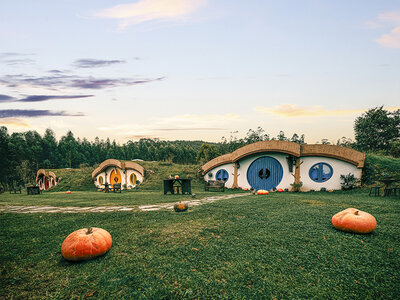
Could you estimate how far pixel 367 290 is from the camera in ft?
8.23

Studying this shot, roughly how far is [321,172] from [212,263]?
44.3 ft

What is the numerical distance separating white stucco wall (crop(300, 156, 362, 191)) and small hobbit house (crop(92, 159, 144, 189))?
1478 centimetres

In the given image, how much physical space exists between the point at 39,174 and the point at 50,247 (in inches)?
1340

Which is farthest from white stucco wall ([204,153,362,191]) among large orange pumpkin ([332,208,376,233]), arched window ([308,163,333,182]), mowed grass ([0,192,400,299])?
large orange pumpkin ([332,208,376,233])

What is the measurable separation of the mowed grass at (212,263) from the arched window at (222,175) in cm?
1249

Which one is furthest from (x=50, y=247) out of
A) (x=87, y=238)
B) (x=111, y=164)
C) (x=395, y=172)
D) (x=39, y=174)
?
(x=39, y=174)

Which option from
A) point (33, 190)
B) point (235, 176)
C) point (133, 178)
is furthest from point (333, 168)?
point (33, 190)

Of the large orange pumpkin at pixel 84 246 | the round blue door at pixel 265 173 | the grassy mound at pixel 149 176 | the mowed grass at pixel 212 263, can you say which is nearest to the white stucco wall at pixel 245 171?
the round blue door at pixel 265 173

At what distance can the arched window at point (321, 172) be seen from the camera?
13.9 m

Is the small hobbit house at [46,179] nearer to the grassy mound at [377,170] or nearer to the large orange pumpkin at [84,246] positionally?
the large orange pumpkin at [84,246]

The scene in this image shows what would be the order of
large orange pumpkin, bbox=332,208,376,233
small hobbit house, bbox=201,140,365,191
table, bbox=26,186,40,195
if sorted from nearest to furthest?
large orange pumpkin, bbox=332,208,376,233 → small hobbit house, bbox=201,140,365,191 → table, bbox=26,186,40,195

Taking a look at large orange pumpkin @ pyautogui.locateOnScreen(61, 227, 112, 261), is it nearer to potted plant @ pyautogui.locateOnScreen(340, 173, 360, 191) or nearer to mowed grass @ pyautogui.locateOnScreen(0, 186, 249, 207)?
mowed grass @ pyautogui.locateOnScreen(0, 186, 249, 207)

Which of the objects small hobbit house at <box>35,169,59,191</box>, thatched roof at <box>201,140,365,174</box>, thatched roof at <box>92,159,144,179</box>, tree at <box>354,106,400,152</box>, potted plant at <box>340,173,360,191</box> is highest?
tree at <box>354,106,400,152</box>

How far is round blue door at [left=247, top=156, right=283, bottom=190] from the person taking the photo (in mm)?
15234
